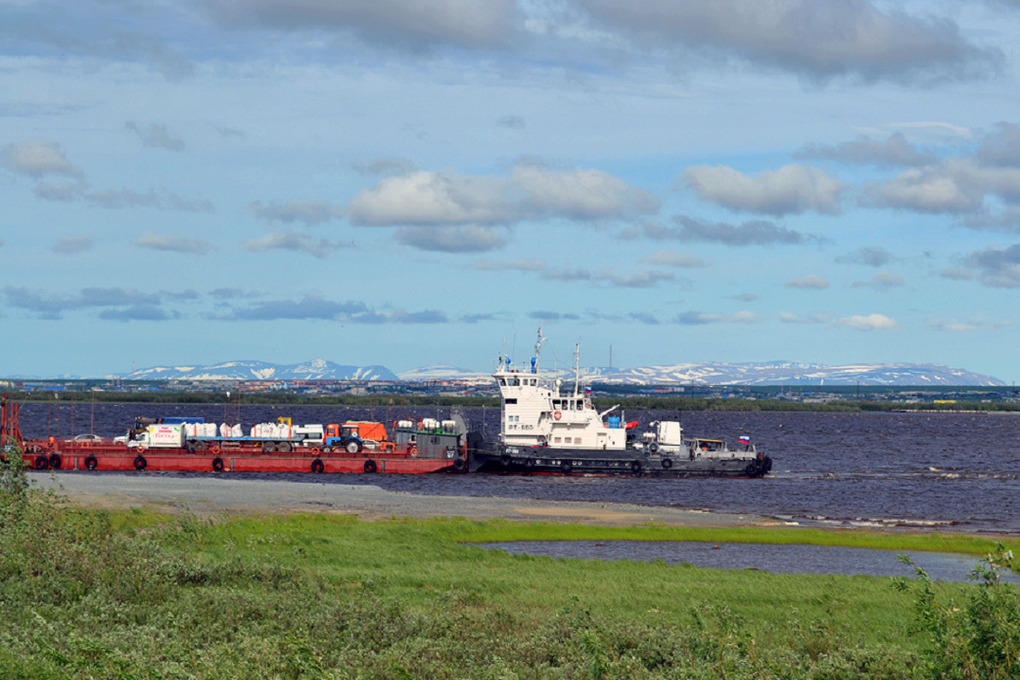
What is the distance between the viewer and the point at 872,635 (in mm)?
24297

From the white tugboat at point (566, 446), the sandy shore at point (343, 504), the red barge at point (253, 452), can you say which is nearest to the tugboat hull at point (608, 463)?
the white tugboat at point (566, 446)

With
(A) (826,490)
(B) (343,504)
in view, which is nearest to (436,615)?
(B) (343,504)

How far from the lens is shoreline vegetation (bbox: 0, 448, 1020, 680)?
14.3m

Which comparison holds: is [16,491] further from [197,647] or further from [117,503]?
[117,503]

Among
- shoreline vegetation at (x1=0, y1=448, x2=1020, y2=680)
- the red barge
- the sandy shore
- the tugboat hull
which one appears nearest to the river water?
the tugboat hull

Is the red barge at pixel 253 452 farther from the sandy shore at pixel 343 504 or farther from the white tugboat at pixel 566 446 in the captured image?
the sandy shore at pixel 343 504

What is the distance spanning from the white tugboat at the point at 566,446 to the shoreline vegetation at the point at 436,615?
40.0 metres

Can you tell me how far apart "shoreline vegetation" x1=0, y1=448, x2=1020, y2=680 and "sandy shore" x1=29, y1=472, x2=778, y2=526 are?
1342cm

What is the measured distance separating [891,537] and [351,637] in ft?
115

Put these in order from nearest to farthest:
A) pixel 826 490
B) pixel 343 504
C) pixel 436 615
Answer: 1. pixel 436 615
2. pixel 343 504
3. pixel 826 490

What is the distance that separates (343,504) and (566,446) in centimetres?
2727

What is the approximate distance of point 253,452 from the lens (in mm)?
76188

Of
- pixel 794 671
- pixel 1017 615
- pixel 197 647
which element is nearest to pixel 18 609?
pixel 197 647

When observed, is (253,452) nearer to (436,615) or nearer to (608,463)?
(608,463)
